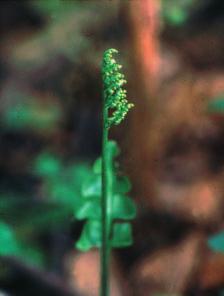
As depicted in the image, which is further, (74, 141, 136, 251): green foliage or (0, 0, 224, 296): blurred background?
(0, 0, 224, 296): blurred background

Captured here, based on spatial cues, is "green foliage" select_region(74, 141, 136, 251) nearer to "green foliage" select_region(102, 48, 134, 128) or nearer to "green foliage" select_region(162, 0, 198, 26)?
"green foliage" select_region(102, 48, 134, 128)

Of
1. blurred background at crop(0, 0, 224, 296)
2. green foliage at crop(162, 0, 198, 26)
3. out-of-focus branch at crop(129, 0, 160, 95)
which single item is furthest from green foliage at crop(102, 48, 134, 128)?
green foliage at crop(162, 0, 198, 26)

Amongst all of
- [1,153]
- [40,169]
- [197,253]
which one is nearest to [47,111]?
[1,153]

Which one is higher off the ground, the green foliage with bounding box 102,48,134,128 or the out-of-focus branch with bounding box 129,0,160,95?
the out-of-focus branch with bounding box 129,0,160,95

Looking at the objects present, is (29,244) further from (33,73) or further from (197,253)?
(33,73)

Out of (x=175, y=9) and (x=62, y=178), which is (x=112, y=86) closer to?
(x=62, y=178)

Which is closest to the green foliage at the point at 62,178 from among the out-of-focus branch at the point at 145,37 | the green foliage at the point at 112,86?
the out-of-focus branch at the point at 145,37

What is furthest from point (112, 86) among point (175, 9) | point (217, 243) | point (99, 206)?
point (175, 9)
